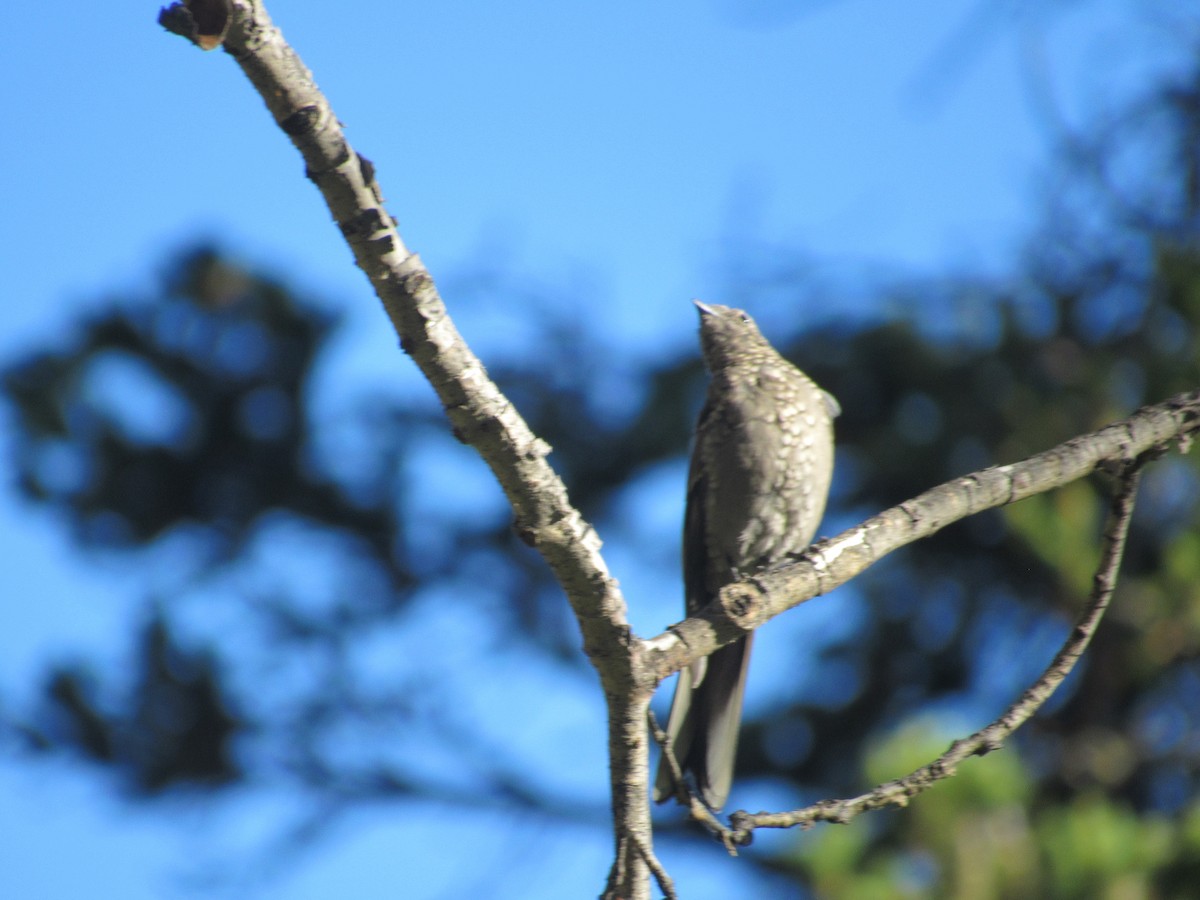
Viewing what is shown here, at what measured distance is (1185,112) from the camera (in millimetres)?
5395

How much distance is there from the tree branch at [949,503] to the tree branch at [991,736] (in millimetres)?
68

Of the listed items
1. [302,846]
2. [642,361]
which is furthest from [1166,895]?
[302,846]

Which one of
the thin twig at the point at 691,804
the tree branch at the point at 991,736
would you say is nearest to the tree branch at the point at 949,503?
the tree branch at the point at 991,736

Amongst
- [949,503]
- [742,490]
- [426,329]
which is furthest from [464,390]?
[742,490]

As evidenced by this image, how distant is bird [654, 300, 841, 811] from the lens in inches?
159

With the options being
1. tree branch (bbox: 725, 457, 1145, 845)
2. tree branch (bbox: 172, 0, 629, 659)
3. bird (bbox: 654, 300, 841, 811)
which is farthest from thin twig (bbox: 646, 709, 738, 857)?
bird (bbox: 654, 300, 841, 811)

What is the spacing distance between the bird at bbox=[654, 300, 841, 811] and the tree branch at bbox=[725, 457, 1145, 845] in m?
1.79

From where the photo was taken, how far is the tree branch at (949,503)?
2.17m

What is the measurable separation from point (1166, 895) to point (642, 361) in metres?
4.28

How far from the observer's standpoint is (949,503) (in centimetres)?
223

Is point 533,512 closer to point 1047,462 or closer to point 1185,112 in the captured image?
point 1047,462

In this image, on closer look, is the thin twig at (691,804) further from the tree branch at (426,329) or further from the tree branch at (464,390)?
the tree branch at (426,329)

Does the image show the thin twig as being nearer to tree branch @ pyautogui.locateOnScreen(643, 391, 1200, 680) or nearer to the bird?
tree branch @ pyautogui.locateOnScreen(643, 391, 1200, 680)

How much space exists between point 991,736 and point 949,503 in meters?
0.42
